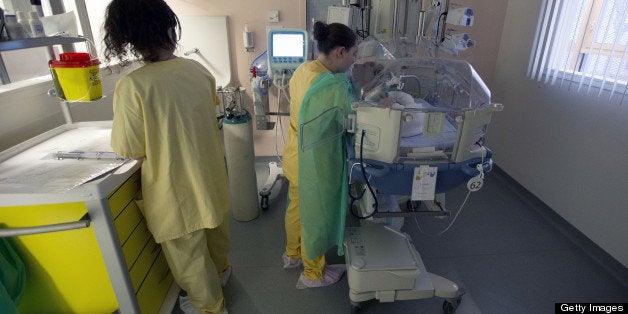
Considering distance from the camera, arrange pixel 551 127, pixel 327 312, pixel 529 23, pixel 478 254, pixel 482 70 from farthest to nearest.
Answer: pixel 482 70, pixel 529 23, pixel 551 127, pixel 478 254, pixel 327 312

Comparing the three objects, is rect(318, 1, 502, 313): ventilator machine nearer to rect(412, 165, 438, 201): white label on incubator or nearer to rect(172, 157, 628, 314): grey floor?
rect(412, 165, 438, 201): white label on incubator

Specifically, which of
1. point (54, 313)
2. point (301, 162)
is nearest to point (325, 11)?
point (301, 162)

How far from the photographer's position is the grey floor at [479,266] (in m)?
1.69

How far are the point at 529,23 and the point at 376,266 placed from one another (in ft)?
7.71

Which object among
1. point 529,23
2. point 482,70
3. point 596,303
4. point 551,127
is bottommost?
point 596,303

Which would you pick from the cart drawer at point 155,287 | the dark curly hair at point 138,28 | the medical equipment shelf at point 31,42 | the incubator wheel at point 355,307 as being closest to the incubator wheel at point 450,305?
the incubator wheel at point 355,307

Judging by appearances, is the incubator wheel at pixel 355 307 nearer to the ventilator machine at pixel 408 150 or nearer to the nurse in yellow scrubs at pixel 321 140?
the ventilator machine at pixel 408 150

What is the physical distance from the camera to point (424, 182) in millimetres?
1196

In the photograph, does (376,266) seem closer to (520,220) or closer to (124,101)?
(124,101)

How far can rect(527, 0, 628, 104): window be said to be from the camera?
72.2 inches

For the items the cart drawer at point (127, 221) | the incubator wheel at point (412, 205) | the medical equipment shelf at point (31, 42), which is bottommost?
the incubator wheel at point (412, 205)

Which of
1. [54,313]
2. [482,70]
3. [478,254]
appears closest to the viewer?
[54,313]

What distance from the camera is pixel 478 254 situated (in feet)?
6.75

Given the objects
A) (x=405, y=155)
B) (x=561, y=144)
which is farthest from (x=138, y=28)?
(x=561, y=144)
